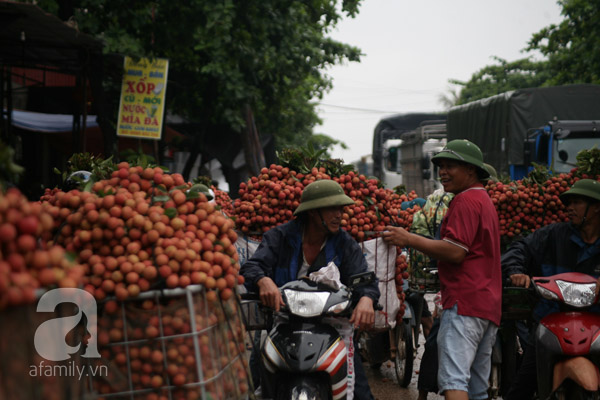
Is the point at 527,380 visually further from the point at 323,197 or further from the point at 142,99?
the point at 142,99

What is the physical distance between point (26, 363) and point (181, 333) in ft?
2.24

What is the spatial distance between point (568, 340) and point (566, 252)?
86cm

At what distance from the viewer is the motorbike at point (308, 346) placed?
11.8ft

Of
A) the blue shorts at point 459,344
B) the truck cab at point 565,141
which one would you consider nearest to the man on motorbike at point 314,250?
the blue shorts at point 459,344

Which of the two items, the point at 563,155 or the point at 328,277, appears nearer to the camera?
the point at 328,277

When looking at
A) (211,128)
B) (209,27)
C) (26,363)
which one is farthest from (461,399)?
(211,128)

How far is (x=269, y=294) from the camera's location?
382cm

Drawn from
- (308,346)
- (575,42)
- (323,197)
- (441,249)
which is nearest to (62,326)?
(308,346)

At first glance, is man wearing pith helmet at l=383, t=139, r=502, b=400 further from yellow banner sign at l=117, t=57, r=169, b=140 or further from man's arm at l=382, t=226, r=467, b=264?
yellow banner sign at l=117, t=57, r=169, b=140

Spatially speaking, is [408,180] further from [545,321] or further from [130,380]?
[130,380]

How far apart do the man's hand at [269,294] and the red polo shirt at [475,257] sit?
44.2 inches

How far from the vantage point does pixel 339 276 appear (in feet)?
13.3

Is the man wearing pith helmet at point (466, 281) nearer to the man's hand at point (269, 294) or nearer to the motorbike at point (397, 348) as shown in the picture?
the man's hand at point (269, 294)

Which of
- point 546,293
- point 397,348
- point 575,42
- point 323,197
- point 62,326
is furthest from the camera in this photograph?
point 575,42
